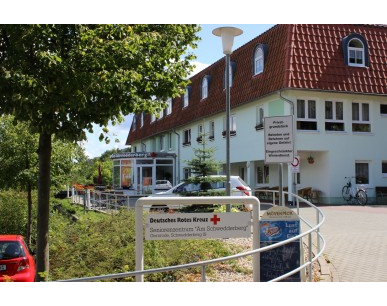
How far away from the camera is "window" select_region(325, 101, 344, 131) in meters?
24.8

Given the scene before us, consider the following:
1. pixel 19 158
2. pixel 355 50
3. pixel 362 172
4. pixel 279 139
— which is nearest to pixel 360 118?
pixel 362 172

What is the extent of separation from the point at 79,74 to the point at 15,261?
4.93m

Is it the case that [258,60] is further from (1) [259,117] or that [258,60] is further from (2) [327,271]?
(2) [327,271]

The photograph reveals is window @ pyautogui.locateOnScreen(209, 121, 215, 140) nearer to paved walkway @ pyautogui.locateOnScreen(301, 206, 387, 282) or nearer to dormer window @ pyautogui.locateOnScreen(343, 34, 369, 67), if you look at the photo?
dormer window @ pyautogui.locateOnScreen(343, 34, 369, 67)

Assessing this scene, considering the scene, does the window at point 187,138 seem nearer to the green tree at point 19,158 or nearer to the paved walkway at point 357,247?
the green tree at point 19,158

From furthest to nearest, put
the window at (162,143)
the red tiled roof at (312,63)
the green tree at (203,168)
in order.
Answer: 1. the window at (162,143)
2. the red tiled roof at (312,63)
3. the green tree at (203,168)

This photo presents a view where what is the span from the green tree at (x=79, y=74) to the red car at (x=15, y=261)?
195 centimetres

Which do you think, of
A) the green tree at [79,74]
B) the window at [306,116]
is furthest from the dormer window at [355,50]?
the green tree at [79,74]

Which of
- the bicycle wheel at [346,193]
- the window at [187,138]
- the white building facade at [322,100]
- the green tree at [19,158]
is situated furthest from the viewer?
the window at [187,138]

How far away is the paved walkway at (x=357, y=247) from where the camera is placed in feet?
25.9

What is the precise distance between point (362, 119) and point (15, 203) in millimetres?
17364

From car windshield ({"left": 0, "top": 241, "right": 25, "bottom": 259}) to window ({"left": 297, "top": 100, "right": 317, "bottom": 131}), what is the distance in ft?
54.2

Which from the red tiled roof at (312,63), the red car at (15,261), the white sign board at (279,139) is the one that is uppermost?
the red tiled roof at (312,63)
